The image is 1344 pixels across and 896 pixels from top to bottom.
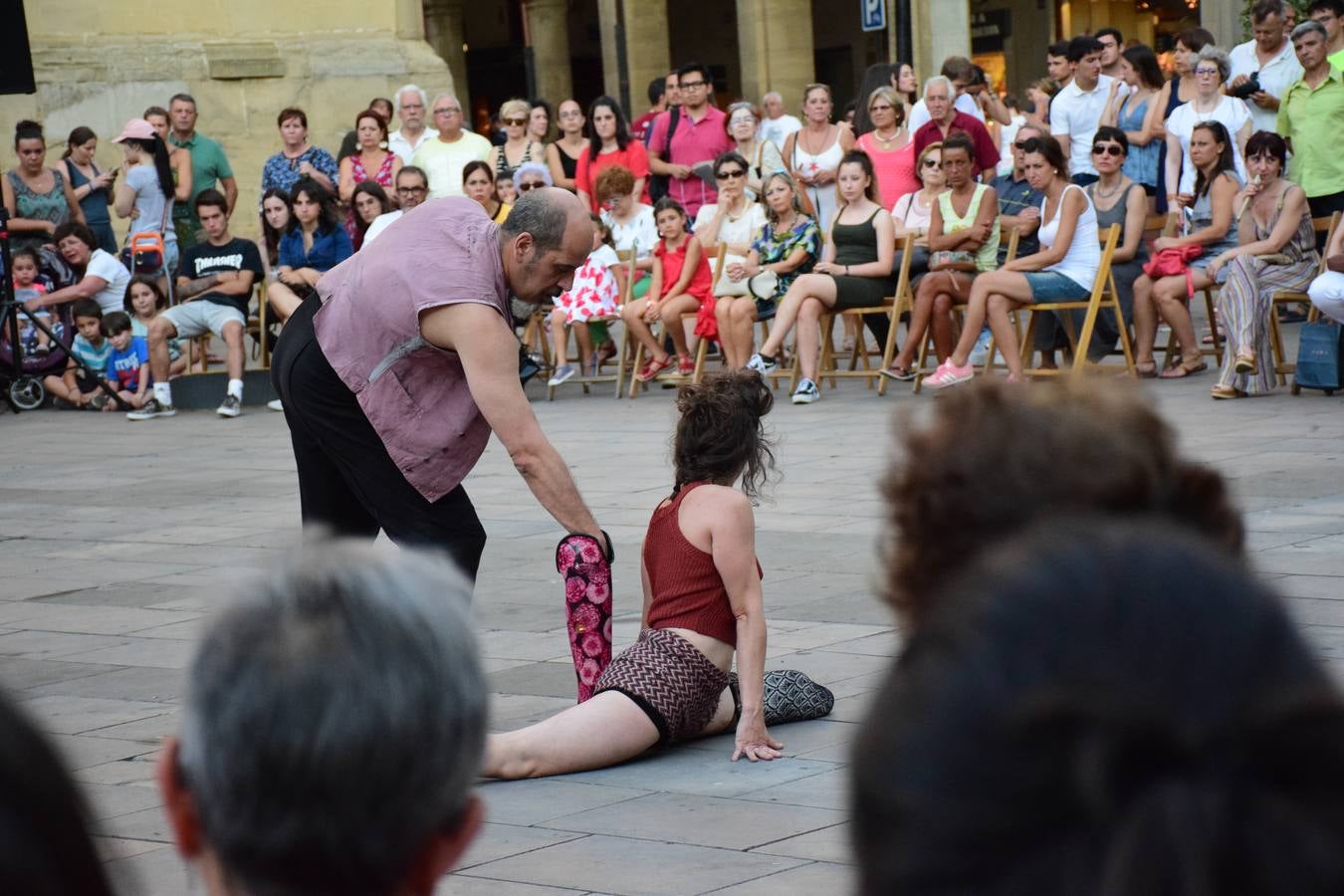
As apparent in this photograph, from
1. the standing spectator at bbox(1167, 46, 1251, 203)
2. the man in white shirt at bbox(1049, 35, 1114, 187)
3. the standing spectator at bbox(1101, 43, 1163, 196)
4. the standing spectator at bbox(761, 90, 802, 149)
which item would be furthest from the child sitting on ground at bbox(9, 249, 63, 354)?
the standing spectator at bbox(1167, 46, 1251, 203)

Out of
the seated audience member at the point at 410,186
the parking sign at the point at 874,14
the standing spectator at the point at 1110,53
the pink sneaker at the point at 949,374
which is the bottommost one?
the pink sneaker at the point at 949,374

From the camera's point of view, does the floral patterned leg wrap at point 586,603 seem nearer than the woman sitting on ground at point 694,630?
No

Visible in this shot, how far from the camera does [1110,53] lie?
50.0 ft

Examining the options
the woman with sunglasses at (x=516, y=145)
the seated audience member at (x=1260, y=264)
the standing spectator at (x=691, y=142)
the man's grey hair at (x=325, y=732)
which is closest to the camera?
the man's grey hair at (x=325, y=732)

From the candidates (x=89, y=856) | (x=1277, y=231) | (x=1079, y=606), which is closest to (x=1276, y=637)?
(x=1079, y=606)

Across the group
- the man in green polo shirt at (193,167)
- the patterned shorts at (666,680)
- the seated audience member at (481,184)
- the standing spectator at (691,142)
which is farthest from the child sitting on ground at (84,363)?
the patterned shorts at (666,680)

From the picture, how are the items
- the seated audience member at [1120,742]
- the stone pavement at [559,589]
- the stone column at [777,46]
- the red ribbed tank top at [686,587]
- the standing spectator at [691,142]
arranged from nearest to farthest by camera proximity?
the seated audience member at [1120,742] < the stone pavement at [559,589] < the red ribbed tank top at [686,587] < the standing spectator at [691,142] < the stone column at [777,46]

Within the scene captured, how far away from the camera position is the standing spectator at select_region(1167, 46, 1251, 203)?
1327cm

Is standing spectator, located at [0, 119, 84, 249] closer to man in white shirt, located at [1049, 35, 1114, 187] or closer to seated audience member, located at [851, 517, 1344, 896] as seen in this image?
man in white shirt, located at [1049, 35, 1114, 187]

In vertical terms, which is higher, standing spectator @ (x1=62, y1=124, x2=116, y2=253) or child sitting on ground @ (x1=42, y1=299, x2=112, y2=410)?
standing spectator @ (x1=62, y1=124, x2=116, y2=253)

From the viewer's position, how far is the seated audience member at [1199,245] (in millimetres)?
12055

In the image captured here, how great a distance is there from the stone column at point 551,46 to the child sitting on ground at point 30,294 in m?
21.6

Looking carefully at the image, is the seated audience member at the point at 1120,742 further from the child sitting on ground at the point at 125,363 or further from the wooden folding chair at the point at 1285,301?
the child sitting on ground at the point at 125,363

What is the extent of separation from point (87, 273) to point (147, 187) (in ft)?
4.69
